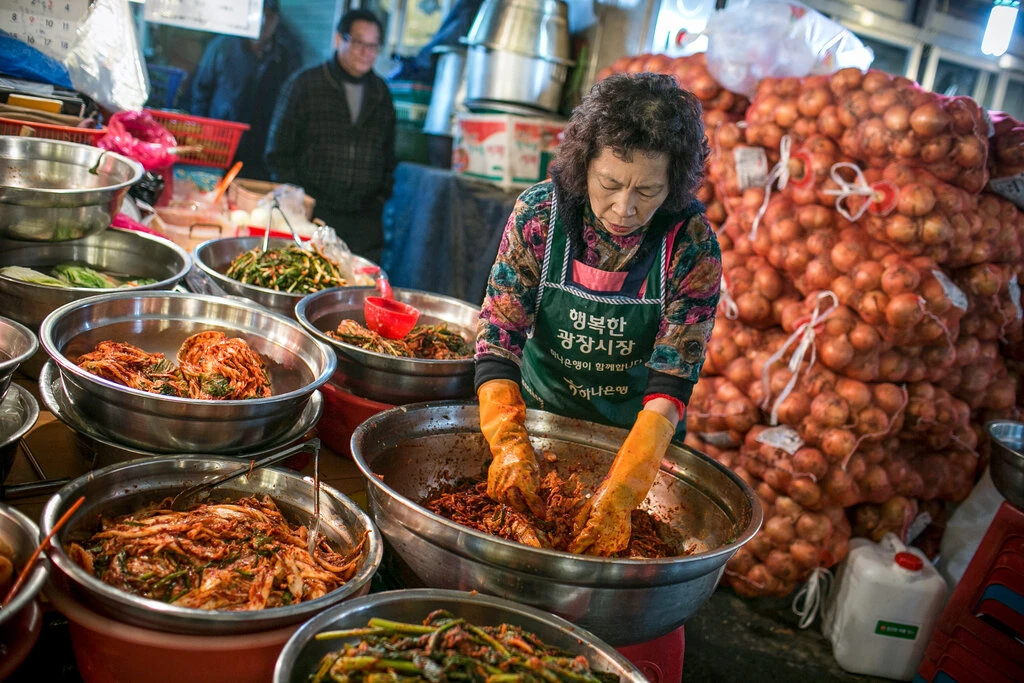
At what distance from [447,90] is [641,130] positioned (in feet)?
14.8

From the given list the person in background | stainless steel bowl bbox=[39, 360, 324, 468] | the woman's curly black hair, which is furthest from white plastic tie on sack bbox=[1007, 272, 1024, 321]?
the person in background

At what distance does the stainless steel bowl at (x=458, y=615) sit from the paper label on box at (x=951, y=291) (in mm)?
2976

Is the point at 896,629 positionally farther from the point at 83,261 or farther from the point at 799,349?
the point at 83,261

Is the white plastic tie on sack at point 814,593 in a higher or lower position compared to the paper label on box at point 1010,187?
lower

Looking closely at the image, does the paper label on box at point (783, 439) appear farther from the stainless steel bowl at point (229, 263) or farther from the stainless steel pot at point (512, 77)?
the stainless steel pot at point (512, 77)

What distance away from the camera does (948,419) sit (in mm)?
3787

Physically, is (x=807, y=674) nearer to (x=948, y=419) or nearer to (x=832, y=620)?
(x=832, y=620)

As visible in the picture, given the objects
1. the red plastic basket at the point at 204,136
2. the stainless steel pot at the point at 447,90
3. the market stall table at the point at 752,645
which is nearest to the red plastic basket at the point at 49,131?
the red plastic basket at the point at 204,136

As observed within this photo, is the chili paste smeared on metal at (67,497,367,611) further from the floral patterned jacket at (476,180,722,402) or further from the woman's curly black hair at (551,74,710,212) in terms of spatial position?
the woman's curly black hair at (551,74,710,212)

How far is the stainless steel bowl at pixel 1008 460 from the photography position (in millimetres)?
2947

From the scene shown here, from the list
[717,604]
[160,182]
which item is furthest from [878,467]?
[160,182]

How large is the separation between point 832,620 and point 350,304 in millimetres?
3137

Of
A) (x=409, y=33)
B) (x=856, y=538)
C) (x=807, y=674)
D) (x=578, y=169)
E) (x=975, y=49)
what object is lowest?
(x=807, y=674)

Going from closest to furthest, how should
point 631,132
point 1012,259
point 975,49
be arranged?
point 631,132, point 1012,259, point 975,49
